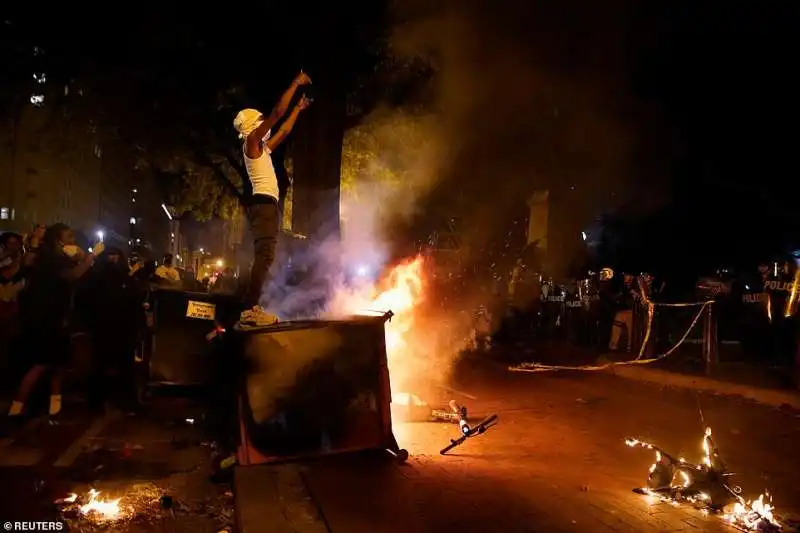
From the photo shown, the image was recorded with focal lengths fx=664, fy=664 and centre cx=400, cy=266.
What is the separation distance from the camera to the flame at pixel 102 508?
13.4ft

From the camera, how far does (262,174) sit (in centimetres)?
507

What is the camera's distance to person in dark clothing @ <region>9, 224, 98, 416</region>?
6332 mm

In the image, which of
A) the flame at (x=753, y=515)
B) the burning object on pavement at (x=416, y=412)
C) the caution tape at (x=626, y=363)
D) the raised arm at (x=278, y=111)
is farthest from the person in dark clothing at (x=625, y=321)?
the raised arm at (x=278, y=111)

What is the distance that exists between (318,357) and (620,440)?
9.95 ft

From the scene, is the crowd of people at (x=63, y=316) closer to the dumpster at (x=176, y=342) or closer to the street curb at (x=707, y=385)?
the dumpster at (x=176, y=342)

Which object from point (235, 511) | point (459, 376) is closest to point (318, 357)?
point (235, 511)

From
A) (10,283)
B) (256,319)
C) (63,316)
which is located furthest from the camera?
(10,283)

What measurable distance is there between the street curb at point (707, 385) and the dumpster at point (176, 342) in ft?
20.9

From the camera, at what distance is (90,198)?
160ft

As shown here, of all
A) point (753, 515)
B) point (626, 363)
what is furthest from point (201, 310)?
point (626, 363)

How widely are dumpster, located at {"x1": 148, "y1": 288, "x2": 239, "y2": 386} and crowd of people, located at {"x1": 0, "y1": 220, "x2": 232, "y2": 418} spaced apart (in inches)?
23.0

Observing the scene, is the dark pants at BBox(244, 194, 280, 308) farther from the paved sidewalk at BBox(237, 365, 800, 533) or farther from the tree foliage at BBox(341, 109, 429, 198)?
the tree foliage at BBox(341, 109, 429, 198)

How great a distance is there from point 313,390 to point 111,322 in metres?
3.92

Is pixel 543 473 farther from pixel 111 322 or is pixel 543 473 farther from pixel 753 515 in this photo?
pixel 111 322
